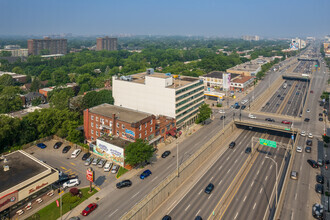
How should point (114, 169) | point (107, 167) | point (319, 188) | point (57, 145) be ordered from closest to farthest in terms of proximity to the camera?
1. point (319, 188)
2. point (114, 169)
3. point (107, 167)
4. point (57, 145)

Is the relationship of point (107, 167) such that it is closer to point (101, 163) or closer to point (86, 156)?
point (101, 163)

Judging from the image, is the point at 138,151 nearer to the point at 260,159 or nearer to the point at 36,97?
the point at 260,159

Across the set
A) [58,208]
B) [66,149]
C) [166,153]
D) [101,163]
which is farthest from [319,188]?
[66,149]

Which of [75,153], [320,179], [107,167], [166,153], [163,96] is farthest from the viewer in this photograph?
[163,96]

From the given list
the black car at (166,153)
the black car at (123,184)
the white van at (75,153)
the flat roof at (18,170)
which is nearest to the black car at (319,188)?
the black car at (166,153)

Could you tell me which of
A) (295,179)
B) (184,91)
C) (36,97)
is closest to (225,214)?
(295,179)

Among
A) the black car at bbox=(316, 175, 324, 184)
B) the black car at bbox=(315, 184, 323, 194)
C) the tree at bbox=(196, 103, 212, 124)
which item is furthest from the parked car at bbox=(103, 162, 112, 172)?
the black car at bbox=(316, 175, 324, 184)

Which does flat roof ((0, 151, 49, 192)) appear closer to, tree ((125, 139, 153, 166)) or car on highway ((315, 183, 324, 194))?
tree ((125, 139, 153, 166))
